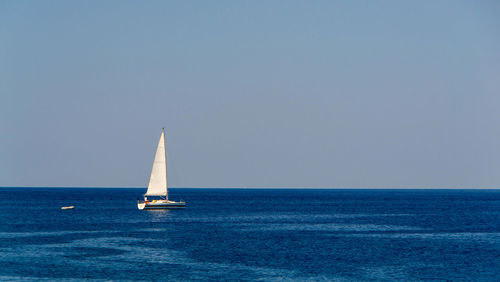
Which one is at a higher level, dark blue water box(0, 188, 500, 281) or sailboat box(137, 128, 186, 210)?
sailboat box(137, 128, 186, 210)

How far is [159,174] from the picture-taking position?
439ft

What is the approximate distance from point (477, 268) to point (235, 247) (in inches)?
1134

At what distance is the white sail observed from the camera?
438 feet

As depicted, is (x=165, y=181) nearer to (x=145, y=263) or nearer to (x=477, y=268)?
(x=145, y=263)

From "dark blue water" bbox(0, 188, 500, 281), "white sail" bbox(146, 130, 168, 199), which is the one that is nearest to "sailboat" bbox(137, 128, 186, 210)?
"white sail" bbox(146, 130, 168, 199)

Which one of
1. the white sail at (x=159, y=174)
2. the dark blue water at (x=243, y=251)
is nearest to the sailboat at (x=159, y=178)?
the white sail at (x=159, y=174)

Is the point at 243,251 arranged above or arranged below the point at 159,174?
below

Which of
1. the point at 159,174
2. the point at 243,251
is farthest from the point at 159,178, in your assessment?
the point at 243,251

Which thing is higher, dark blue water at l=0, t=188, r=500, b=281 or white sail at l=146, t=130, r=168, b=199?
white sail at l=146, t=130, r=168, b=199

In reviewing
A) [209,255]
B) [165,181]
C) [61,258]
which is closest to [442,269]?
[209,255]

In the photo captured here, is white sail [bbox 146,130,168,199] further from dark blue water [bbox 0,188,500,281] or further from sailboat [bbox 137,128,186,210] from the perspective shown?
dark blue water [bbox 0,188,500,281]

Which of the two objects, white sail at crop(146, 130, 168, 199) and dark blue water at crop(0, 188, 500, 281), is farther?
white sail at crop(146, 130, 168, 199)

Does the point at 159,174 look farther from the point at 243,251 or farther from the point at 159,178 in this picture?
the point at 243,251

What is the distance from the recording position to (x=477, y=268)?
6172 cm
